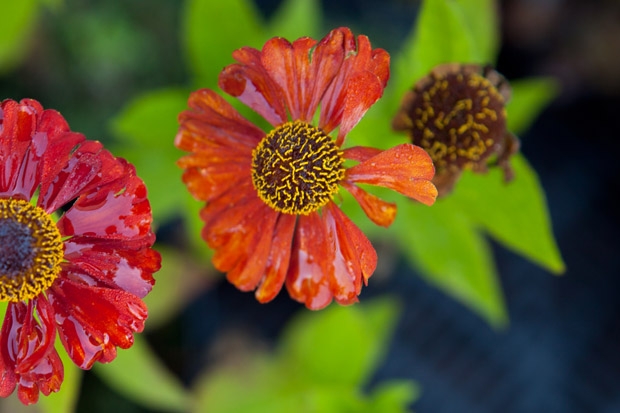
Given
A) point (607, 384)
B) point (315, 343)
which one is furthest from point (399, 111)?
point (607, 384)

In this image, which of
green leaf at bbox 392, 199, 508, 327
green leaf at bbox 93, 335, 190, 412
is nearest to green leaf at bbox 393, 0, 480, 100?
green leaf at bbox 392, 199, 508, 327

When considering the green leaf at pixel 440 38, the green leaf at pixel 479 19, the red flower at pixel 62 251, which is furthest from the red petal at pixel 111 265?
the green leaf at pixel 479 19

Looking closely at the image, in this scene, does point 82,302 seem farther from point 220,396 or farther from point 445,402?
point 445,402

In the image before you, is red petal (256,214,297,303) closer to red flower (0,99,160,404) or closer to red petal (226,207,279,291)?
red petal (226,207,279,291)

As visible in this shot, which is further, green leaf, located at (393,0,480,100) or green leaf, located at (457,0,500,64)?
green leaf, located at (457,0,500,64)

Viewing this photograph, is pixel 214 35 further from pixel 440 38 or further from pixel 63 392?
pixel 63 392

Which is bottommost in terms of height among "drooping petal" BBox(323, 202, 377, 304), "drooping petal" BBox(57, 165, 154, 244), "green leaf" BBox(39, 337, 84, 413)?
"green leaf" BBox(39, 337, 84, 413)
